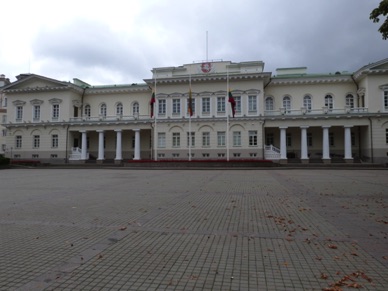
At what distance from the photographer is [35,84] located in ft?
163

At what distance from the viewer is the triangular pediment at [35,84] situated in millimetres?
48287

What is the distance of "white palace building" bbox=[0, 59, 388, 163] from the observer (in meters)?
40.5

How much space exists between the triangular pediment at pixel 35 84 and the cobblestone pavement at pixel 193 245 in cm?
4211

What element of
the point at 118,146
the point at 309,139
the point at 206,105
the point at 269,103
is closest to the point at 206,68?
the point at 206,105

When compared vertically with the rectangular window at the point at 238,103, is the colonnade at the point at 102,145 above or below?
below

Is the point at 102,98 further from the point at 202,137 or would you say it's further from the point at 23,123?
the point at 202,137

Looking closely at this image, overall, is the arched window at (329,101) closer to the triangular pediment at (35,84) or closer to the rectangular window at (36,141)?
the triangular pediment at (35,84)

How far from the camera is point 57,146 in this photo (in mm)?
48469

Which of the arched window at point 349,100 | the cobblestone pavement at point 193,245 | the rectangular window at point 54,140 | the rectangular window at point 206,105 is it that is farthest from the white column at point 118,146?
the cobblestone pavement at point 193,245

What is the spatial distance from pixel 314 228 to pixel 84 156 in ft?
145

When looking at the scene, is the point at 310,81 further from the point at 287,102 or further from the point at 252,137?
the point at 252,137

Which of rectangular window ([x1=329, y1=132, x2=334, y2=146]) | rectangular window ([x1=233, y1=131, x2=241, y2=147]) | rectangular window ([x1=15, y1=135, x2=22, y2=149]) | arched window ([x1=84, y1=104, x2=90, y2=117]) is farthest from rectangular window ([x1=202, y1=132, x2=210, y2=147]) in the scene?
rectangular window ([x1=15, y1=135, x2=22, y2=149])

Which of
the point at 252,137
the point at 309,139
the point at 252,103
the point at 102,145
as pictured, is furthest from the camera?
the point at 102,145

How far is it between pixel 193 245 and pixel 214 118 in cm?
3830
